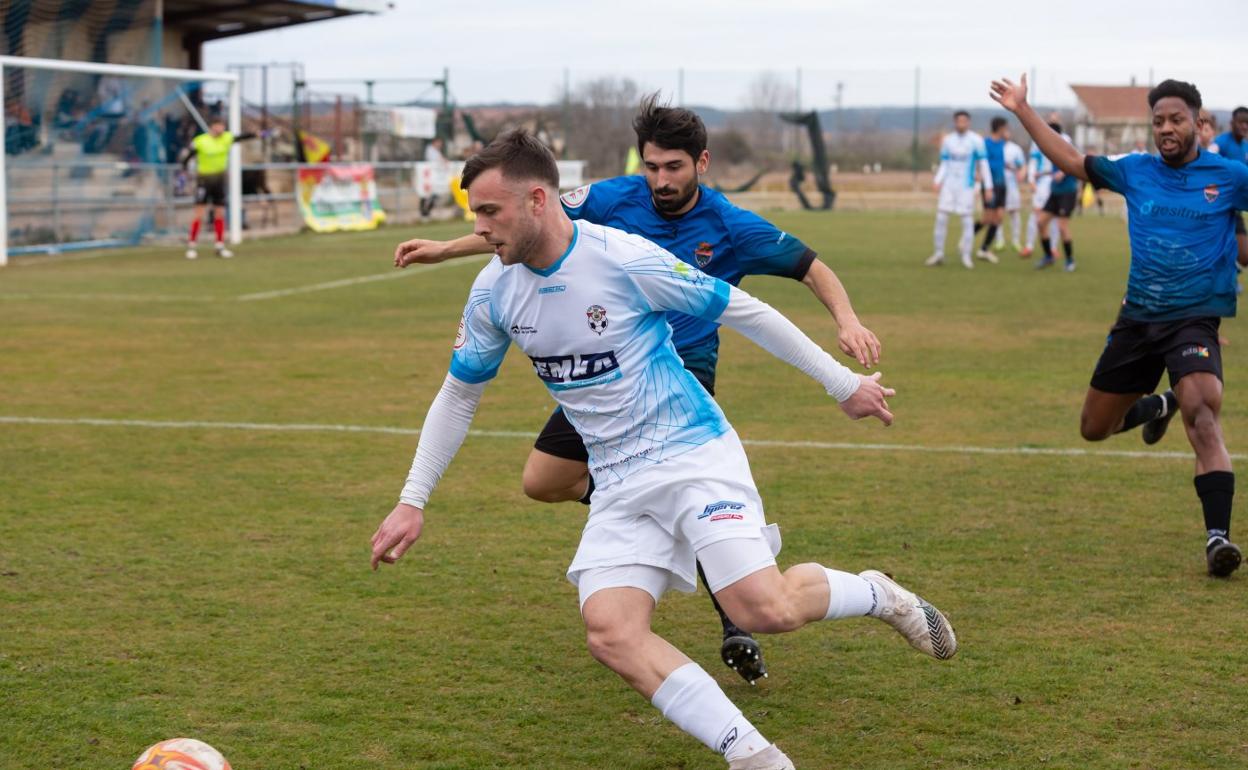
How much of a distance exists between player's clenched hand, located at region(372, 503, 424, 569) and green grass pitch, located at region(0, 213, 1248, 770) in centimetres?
59

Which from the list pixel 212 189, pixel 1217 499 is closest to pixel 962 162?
pixel 212 189

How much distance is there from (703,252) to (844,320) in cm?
81

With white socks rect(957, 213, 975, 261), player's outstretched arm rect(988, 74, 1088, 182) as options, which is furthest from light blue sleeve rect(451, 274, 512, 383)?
white socks rect(957, 213, 975, 261)

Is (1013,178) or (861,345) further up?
(1013,178)

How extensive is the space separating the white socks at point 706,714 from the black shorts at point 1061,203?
19.2 m

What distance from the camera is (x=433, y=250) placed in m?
4.94

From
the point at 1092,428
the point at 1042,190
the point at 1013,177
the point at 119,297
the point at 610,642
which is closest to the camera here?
the point at 610,642

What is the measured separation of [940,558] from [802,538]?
0.65 meters

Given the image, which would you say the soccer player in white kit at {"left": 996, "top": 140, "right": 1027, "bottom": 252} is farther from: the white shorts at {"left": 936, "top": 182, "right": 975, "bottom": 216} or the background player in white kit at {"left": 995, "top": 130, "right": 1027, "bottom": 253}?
the white shorts at {"left": 936, "top": 182, "right": 975, "bottom": 216}

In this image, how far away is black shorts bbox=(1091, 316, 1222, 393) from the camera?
A: 21.5 feet

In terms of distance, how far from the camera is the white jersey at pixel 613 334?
13.6 feet

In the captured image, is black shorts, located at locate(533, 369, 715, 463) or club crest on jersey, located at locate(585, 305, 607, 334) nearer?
club crest on jersey, located at locate(585, 305, 607, 334)

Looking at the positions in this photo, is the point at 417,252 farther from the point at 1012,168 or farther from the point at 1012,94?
the point at 1012,168

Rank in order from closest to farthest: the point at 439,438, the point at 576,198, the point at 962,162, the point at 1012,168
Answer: the point at 439,438 < the point at 576,198 < the point at 962,162 < the point at 1012,168
